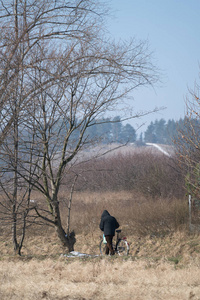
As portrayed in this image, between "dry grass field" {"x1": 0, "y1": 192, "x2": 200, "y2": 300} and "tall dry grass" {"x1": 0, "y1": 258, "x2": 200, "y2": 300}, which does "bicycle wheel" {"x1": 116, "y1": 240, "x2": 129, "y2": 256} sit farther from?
"tall dry grass" {"x1": 0, "y1": 258, "x2": 200, "y2": 300}

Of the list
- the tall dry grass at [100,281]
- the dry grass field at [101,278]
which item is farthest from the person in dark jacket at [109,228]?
the tall dry grass at [100,281]

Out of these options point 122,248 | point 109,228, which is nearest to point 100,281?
point 109,228

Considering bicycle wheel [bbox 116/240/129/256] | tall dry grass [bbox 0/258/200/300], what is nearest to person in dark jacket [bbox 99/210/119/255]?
bicycle wheel [bbox 116/240/129/256]

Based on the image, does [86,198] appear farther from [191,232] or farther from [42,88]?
[42,88]

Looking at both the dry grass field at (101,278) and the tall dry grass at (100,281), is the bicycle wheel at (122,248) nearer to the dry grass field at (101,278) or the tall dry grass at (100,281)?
the dry grass field at (101,278)

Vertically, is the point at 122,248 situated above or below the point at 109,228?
below

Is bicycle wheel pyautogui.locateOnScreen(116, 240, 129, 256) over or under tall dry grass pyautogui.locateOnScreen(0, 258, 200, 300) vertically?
under

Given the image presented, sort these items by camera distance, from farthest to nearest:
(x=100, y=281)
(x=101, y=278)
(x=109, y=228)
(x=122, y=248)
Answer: (x=122, y=248), (x=109, y=228), (x=101, y=278), (x=100, y=281)

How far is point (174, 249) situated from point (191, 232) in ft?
4.79

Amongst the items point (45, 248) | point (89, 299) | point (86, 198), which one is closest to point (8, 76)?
point (89, 299)

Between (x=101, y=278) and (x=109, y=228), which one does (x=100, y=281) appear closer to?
(x=101, y=278)

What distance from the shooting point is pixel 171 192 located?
24.9 m

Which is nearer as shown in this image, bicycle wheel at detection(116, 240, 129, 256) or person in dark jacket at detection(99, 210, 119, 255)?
person in dark jacket at detection(99, 210, 119, 255)

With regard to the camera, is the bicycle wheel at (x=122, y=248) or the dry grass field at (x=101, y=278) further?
the bicycle wheel at (x=122, y=248)
